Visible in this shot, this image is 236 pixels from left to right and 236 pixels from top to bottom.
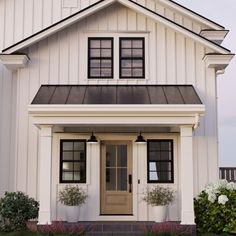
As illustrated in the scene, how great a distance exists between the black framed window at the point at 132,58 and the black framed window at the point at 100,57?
0.38 meters

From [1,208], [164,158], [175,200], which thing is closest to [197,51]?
[164,158]

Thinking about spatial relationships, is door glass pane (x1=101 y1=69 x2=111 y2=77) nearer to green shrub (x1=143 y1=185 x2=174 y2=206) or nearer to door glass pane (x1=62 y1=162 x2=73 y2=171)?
door glass pane (x1=62 y1=162 x2=73 y2=171)

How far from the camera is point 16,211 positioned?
14.3 meters

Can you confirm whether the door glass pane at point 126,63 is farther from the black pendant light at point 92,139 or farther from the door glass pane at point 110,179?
the door glass pane at point 110,179

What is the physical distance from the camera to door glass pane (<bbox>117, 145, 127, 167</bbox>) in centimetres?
1589

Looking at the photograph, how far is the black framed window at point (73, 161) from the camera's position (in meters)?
15.6

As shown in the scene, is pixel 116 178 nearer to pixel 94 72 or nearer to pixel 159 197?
pixel 159 197

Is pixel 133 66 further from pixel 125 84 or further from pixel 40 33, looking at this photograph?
pixel 40 33

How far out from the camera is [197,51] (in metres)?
16.1

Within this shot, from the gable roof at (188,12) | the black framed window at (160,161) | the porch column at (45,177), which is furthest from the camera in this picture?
the gable roof at (188,12)

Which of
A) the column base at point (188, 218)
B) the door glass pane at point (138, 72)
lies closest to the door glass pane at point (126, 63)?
the door glass pane at point (138, 72)

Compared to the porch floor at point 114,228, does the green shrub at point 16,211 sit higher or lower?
higher

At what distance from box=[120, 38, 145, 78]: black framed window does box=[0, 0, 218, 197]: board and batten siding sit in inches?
9.1

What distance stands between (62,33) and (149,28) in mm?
2751
